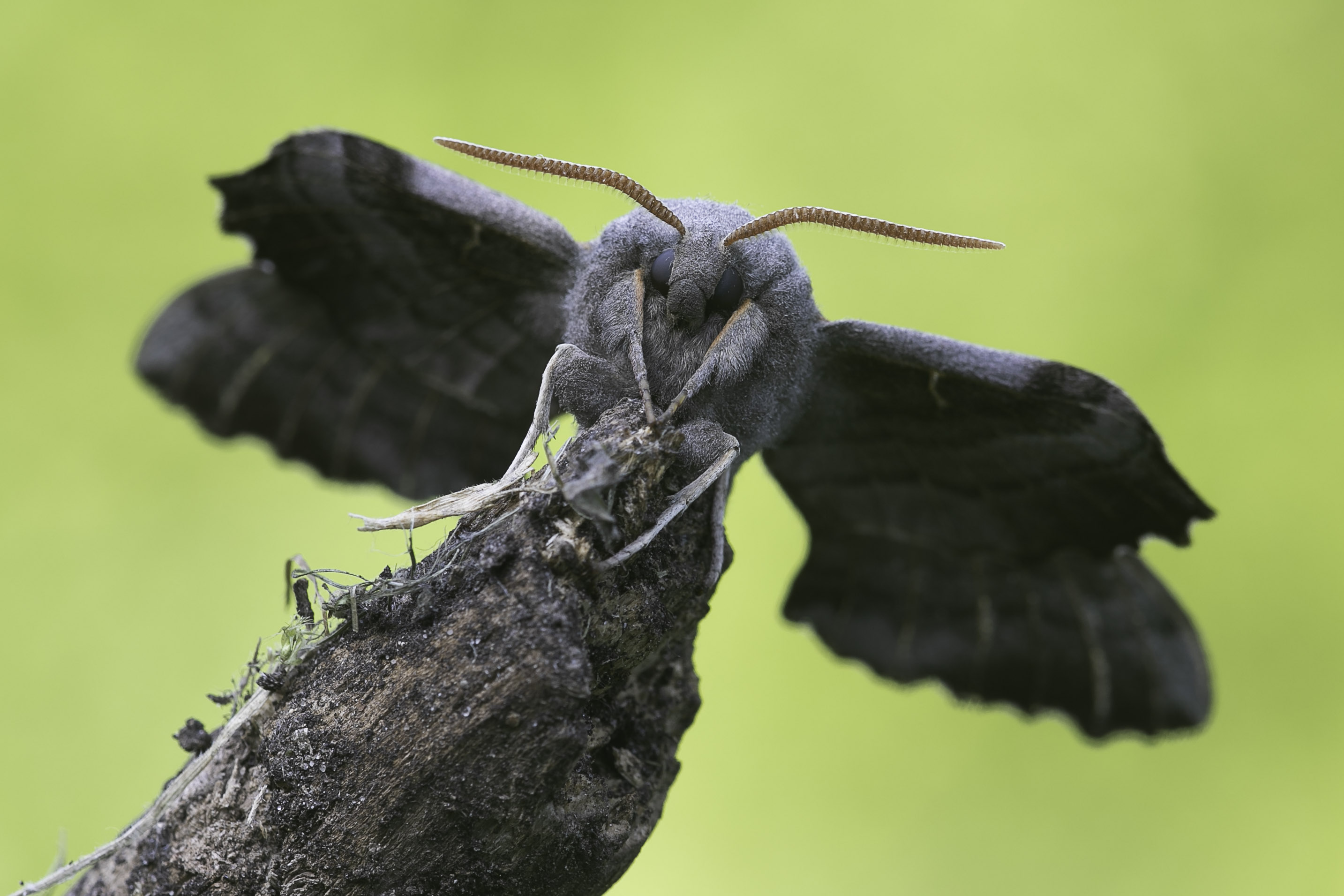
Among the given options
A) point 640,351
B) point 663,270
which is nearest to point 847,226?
point 663,270

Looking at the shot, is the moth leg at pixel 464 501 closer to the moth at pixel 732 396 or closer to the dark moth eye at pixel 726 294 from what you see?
the moth at pixel 732 396

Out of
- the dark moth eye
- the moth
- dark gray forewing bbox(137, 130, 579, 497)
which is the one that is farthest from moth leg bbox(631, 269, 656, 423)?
dark gray forewing bbox(137, 130, 579, 497)

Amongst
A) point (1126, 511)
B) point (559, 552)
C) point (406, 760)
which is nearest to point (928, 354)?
point (1126, 511)

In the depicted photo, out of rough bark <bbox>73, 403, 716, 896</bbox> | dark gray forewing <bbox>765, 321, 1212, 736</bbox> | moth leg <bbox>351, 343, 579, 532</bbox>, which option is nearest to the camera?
rough bark <bbox>73, 403, 716, 896</bbox>

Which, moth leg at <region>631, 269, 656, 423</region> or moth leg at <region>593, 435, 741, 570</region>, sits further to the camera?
moth leg at <region>631, 269, 656, 423</region>

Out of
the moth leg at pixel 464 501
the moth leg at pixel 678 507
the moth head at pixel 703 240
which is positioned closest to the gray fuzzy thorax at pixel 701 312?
the moth head at pixel 703 240

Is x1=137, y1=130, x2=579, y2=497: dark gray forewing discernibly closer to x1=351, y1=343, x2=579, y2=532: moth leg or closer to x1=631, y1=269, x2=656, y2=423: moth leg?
x1=631, y1=269, x2=656, y2=423: moth leg
